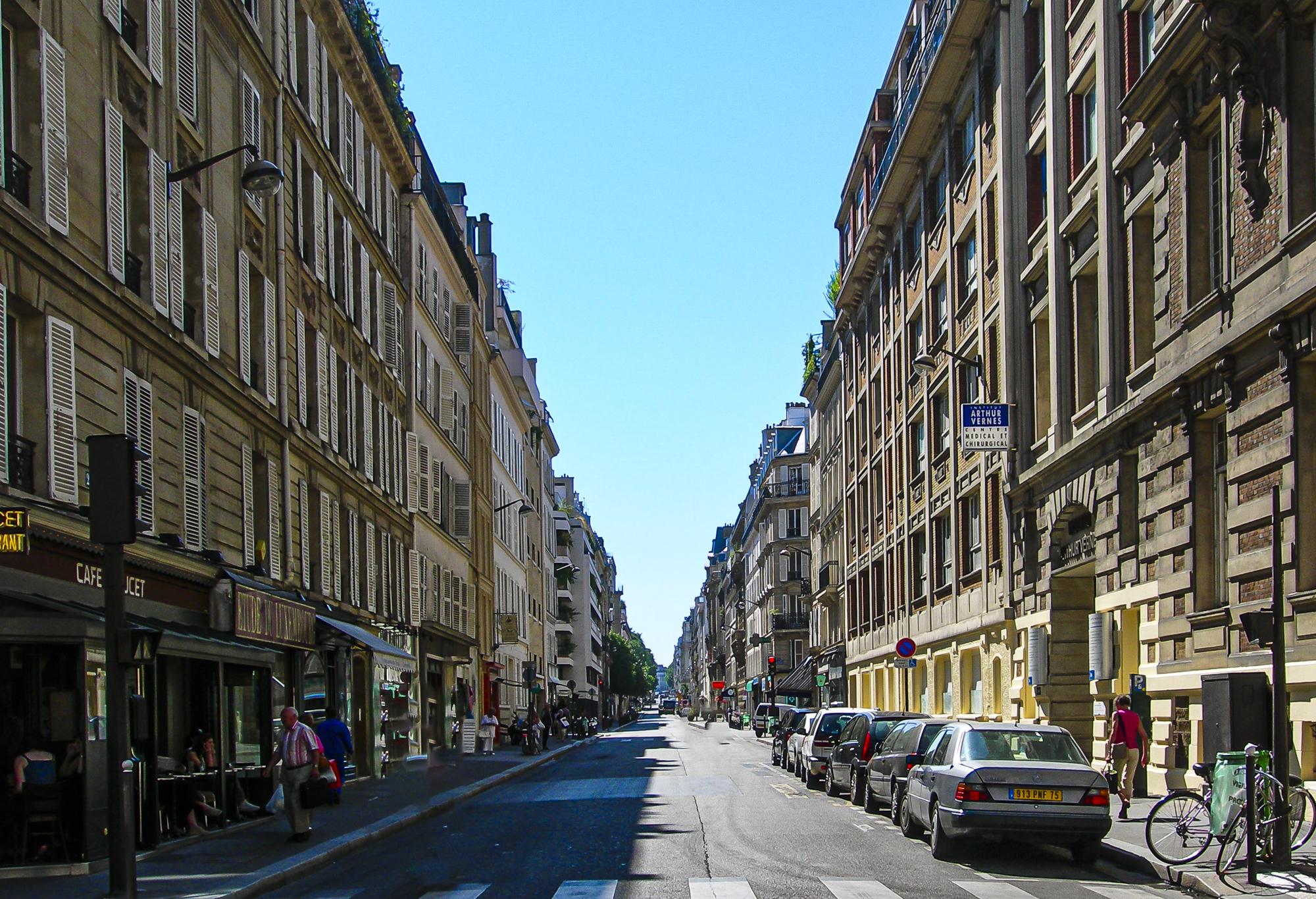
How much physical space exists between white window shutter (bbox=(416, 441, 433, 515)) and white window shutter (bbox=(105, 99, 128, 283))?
22.2 m

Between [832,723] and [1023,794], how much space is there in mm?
14869

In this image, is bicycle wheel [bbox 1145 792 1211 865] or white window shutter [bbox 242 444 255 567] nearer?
bicycle wheel [bbox 1145 792 1211 865]

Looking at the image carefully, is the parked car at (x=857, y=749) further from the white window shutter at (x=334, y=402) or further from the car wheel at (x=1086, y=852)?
the white window shutter at (x=334, y=402)

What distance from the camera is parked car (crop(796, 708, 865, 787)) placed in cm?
2817

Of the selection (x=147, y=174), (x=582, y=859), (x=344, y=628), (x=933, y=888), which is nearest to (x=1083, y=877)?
(x=933, y=888)

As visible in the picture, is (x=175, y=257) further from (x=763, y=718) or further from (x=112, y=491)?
(x=763, y=718)

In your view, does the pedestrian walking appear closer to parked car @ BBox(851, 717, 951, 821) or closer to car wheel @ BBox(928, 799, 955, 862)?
parked car @ BBox(851, 717, 951, 821)

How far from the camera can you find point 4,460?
45.6 ft

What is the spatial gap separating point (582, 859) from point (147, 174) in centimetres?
999

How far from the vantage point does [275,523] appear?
24375mm

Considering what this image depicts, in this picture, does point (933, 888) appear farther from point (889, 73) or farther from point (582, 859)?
point (889, 73)

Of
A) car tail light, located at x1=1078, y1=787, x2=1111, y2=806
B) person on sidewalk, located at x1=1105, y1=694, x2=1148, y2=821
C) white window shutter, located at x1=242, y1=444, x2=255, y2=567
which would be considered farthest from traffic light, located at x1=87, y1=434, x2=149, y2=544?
person on sidewalk, located at x1=1105, y1=694, x2=1148, y2=821

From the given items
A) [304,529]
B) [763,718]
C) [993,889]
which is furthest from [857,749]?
[763,718]

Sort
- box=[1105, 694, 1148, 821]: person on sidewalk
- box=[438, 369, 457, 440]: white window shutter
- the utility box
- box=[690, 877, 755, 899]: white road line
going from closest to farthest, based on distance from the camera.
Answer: box=[690, 877, 755, 899]: white road line < the utility box < box=[1105, 694, 1148, 821]: person on sidewalk < box=[438, 369, 457, 440]: white window shutter
